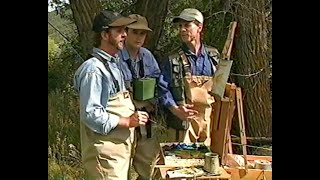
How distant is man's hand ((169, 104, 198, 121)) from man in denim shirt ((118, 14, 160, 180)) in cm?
8

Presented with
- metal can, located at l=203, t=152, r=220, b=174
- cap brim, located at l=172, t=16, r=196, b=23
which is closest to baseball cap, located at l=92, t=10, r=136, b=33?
cap brim, located at l=172, t=16, r=196, b=23

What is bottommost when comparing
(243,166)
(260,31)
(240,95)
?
(243,166)

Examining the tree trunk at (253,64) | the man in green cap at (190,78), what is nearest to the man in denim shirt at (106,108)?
the man in green cap at (190,78)

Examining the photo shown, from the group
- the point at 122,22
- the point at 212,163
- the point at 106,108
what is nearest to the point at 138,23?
the point at 122,22

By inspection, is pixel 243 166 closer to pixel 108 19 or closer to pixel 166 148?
pixel 166 148

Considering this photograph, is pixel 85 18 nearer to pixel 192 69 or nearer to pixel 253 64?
pixel 192 69

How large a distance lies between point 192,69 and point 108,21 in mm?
321

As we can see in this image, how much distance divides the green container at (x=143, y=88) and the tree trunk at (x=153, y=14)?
0.11 meters

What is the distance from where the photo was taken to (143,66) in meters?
2.90

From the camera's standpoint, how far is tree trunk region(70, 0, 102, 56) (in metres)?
2.91

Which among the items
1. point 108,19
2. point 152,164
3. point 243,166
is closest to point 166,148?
point 152,164

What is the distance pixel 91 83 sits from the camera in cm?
288

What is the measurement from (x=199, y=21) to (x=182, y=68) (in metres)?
0.17

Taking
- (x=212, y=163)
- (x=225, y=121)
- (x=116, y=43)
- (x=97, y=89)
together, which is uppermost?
(x=116, y=43)
